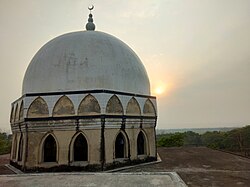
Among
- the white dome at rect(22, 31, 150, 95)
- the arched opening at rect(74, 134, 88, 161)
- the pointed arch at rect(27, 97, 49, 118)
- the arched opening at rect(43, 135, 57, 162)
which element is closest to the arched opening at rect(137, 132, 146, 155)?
the white dome at rect(22, 31, 150, 95)

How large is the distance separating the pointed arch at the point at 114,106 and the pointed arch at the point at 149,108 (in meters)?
1.95

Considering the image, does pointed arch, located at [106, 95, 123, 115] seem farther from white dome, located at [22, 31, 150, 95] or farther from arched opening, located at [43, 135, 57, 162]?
arched opening, located at [43, 135, 57, 162]

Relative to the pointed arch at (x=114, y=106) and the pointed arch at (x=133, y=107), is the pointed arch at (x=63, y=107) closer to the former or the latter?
the pointed arch at (x=114, y=106)

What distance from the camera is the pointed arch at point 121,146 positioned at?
11867 millimetres

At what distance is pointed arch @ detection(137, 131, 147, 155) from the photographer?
1305 centimetres

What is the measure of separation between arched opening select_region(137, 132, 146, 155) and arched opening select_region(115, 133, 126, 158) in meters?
1.21

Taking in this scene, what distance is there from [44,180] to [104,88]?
6.03 meters

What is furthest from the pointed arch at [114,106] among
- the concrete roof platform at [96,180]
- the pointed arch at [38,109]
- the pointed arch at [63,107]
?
the concrete roof platform at [96,180]

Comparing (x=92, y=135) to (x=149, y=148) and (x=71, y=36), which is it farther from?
(x=71, y=36)

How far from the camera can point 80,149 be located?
11.2 m

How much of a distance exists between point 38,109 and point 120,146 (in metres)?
4.38

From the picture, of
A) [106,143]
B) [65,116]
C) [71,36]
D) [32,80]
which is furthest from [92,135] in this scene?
[71,36]

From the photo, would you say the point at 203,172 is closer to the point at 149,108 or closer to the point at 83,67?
the point at 149,108

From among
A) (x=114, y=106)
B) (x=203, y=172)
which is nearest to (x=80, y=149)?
(x=114, y=106)
